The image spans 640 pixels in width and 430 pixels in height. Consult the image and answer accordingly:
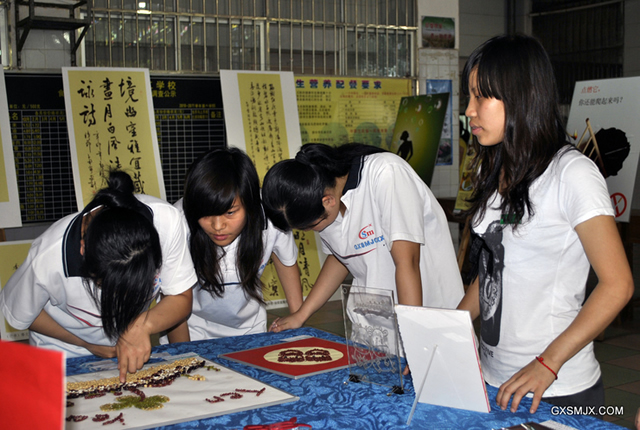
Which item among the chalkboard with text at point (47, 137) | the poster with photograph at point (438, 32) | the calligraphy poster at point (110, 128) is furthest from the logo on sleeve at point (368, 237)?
the poster with photograph at point (438, 32)

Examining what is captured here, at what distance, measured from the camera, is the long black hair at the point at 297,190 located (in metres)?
1.50

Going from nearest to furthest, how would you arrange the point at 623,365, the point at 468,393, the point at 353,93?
1. the point at 468,393
2. the point at 623,365
3. the point at 353,93

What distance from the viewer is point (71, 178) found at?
12.2ft

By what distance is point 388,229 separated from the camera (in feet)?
5.24

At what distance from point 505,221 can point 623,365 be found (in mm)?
2329

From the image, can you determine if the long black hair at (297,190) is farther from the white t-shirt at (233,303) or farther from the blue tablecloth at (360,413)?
the blue tablecloth at (360,413)

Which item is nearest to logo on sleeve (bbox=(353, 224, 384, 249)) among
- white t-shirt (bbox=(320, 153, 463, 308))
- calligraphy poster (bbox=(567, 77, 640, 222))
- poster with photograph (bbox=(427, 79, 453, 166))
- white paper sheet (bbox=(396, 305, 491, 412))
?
white t-shirt (bbox=(320, 153, 463, 308))

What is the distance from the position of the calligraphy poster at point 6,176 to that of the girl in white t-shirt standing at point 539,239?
9.36ft

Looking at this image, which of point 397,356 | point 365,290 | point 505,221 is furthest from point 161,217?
point 505,221

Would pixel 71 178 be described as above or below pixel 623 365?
above

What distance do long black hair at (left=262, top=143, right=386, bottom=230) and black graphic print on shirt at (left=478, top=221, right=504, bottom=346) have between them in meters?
0.44

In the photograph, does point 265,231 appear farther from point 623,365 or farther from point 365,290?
point 623,365

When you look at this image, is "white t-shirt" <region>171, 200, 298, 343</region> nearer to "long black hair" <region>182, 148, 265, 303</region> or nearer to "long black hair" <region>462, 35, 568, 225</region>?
"long black hair" <region>182, 148, 265, 303</region>

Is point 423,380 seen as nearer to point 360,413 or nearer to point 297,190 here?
point 360,413
